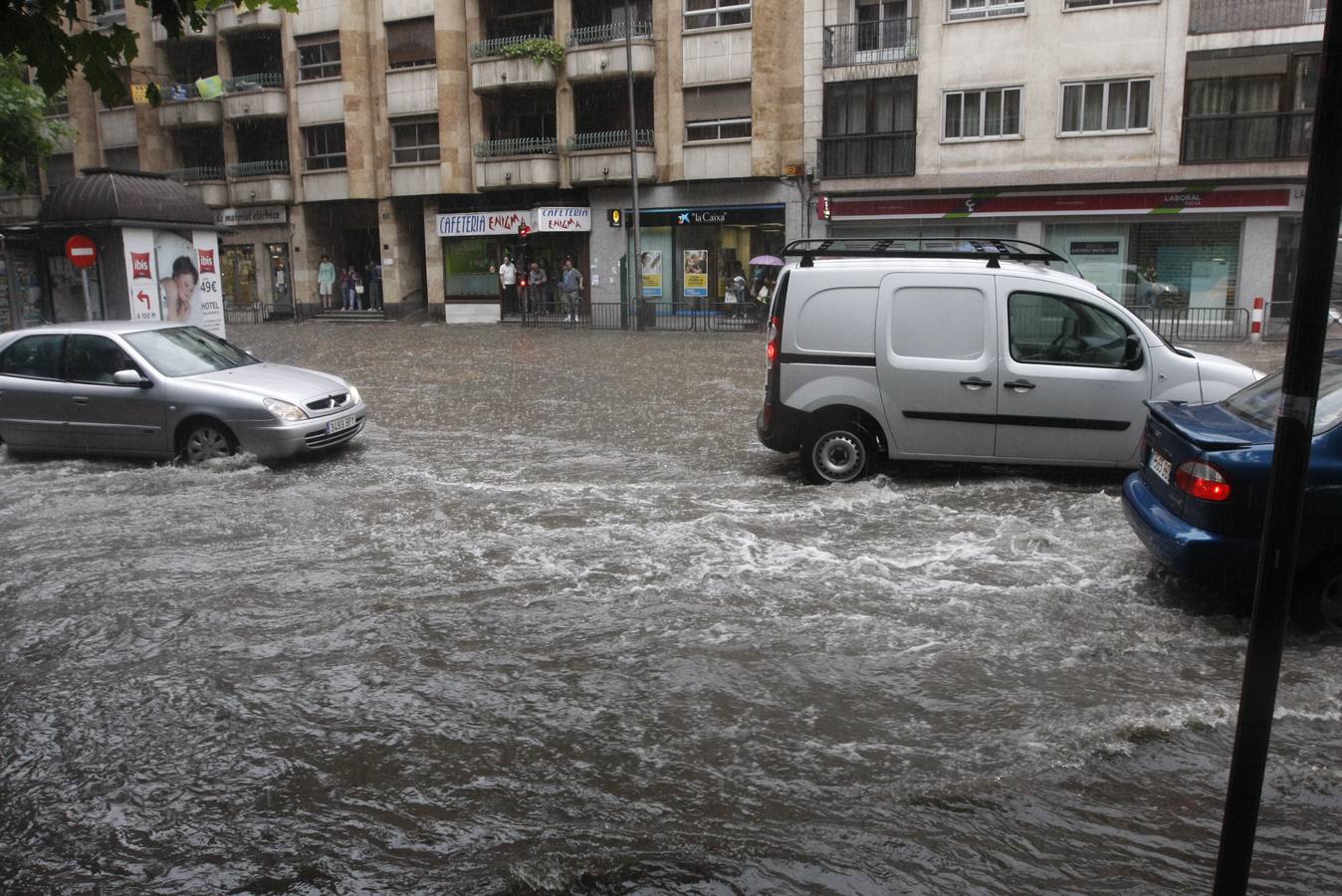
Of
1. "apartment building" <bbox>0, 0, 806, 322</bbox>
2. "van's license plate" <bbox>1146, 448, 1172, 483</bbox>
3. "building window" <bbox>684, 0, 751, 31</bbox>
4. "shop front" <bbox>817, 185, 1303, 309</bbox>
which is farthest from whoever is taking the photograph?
"apartment building" <bbox>0, 0, 806, 322</bbox>

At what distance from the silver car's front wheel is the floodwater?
3.20 ft

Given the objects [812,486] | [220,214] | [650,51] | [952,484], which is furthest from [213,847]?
[220,214]

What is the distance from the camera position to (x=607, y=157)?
3359cm

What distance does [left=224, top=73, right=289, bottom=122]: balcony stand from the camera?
39.1 meters

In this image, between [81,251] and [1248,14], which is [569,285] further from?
[1248,14]

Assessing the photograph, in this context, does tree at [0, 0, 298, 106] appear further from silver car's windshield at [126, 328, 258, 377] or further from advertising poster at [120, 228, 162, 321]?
advertising poster at [120, 228, 162, 321]

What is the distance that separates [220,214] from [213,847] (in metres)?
41.8

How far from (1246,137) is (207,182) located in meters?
34.7

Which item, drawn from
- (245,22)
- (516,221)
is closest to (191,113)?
(245,22)

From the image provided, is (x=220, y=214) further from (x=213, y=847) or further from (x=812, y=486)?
(x=213, y=847)

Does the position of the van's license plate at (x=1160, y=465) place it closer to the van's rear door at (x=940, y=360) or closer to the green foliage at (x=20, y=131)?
the van's rear door at (x=940, y=360)

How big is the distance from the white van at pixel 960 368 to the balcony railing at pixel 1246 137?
21303 mm

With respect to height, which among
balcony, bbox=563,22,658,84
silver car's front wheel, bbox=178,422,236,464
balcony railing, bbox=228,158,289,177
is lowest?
silver car's front wheel, bbox=178,422,236,464

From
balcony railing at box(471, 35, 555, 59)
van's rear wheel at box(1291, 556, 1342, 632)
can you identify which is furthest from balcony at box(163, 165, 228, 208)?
van's rear wheel at box(1291, 556, 1342, 632)
